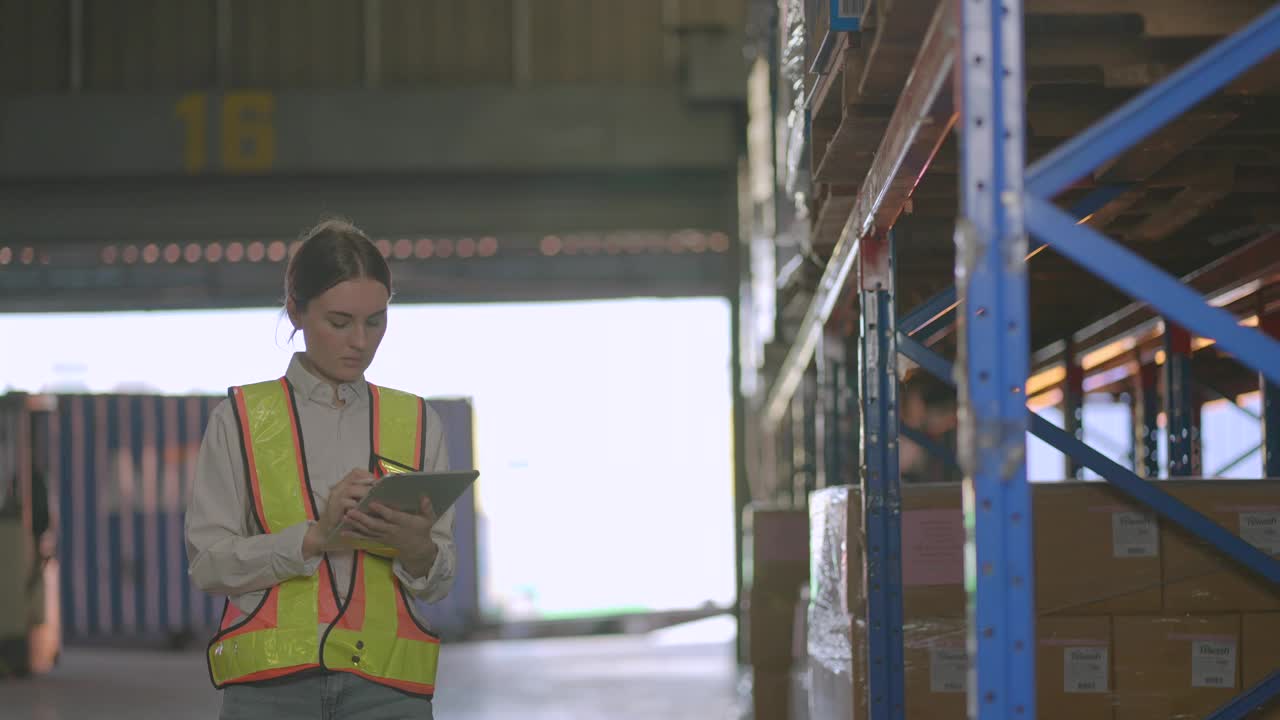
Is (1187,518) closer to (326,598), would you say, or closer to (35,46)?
(326,598)

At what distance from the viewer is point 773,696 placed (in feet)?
23.8

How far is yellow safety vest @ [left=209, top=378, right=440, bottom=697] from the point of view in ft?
8.32

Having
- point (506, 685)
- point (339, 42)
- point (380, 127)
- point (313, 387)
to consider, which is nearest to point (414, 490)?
point (313, 387)

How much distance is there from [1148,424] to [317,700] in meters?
6.09

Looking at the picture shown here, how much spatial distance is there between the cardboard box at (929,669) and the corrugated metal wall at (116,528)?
13.8m

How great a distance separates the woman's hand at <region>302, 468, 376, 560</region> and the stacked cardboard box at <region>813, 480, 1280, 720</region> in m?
2.00

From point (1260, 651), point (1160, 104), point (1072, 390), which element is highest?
point (1160, 104)

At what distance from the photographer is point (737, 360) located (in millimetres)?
15570

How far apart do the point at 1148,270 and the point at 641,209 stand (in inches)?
489

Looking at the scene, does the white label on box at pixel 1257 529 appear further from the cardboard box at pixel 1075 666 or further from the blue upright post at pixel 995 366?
the blue upright post at pixel 995 366

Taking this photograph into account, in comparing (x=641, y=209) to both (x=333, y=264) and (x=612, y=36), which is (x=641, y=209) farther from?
(x=333, y=264)

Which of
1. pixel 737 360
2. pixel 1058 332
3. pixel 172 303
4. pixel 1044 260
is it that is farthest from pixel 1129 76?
pixel 172 303

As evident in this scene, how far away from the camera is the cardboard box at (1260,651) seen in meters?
3.73

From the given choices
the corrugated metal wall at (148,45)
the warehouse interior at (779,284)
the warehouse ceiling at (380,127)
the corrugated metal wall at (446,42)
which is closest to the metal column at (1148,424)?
the warehouse interior at (779,284)
